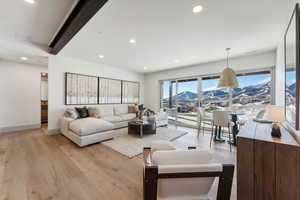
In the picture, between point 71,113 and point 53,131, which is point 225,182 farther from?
point 53,131

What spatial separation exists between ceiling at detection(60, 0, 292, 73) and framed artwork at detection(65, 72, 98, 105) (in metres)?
1.05

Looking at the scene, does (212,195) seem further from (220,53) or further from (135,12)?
(220,53)

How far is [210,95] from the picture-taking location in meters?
5.02

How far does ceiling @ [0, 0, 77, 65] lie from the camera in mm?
1987

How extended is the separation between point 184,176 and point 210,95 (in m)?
4.68

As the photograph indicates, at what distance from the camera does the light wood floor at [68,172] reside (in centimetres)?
163

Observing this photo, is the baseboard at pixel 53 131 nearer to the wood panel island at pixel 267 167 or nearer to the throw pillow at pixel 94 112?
the throw pillow at pixel 94 112

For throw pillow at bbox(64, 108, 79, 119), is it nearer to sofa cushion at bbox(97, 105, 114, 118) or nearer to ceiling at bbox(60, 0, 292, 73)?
sofa cushion at bbox(97, 105, 114, 118)

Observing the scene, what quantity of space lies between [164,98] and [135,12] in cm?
487

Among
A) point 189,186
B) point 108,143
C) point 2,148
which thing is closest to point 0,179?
point 2,148

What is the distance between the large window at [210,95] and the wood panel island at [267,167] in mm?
3148

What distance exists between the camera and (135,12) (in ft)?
6.70

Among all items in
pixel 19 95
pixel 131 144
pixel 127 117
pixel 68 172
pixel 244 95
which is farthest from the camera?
pixel 127 117

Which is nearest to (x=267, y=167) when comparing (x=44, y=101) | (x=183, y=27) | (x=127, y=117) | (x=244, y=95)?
(x=183, y=27)
